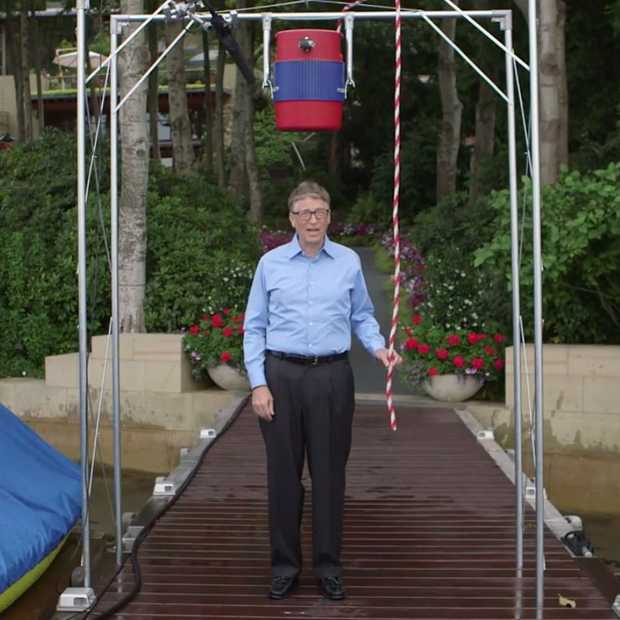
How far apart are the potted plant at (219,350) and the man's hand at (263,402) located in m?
6.89

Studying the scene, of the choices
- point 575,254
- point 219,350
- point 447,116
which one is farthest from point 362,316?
point 447,116

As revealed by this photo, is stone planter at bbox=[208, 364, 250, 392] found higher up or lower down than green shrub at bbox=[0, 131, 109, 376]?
lower down

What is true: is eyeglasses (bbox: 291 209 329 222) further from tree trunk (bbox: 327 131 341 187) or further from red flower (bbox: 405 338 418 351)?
tree trunk (bbox: 327 131 341 187)

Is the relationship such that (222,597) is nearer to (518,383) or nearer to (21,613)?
(518,383)

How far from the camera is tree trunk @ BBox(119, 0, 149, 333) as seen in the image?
13391 millimetres

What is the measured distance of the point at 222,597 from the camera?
616 centimetres

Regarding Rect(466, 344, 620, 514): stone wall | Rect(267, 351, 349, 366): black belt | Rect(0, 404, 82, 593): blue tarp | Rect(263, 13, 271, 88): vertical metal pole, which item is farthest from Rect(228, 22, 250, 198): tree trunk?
Rect(267, 351, 349, 366): black belt

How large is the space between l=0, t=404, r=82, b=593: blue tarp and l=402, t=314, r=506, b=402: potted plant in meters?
3.93

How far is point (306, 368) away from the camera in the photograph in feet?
19.3

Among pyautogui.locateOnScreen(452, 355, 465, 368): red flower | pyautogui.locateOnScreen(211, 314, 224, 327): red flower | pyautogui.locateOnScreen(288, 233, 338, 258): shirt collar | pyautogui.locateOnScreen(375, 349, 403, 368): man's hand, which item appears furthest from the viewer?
pyautogui.locateOnScreen(211, 314, 224, 327): red flower

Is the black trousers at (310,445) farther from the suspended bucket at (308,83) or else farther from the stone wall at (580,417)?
the stone wall at (580,417)

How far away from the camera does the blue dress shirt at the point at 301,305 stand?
589 centimetres

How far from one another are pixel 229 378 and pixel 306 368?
713 centimetres

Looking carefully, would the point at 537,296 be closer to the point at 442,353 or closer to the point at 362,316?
the point at 362,316
